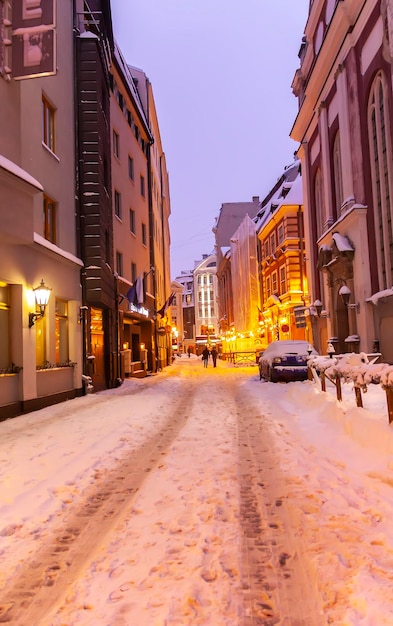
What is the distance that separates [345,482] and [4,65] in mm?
10150

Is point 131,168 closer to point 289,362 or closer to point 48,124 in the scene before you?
point 48,124

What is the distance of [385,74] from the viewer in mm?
17125

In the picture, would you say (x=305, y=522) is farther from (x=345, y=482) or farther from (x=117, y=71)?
(x=117, y=71)

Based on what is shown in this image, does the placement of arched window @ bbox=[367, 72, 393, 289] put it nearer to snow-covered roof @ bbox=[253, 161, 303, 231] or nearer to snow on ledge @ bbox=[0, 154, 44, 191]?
snow on ledge @ bbox=[0, 154, 44, 191]

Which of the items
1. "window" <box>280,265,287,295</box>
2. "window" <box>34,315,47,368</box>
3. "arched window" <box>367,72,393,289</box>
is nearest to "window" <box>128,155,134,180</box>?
"arched window" <box>367,72,393,289</box>

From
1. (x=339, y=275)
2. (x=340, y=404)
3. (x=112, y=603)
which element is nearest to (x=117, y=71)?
(x=339, y=275)

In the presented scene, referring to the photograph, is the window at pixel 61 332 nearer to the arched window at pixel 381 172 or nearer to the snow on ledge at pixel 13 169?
the snow on ledge at pixel 13 169

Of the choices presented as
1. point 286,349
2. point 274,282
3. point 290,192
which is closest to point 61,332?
point 286,349

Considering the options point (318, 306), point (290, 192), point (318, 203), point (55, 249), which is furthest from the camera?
point (290, 192)

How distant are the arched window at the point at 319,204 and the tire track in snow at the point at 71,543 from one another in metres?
22.8

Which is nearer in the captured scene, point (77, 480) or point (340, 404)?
point (77, 480)

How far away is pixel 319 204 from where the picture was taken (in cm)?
2777

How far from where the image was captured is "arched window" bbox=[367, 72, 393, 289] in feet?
57.0

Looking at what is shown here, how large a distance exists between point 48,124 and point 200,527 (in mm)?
13512
